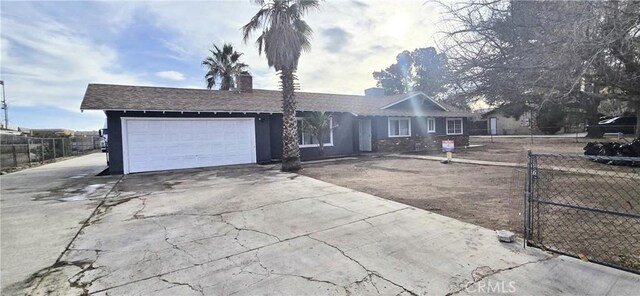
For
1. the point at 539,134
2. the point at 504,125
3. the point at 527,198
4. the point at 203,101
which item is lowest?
the point at 527,198

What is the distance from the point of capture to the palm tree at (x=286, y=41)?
A: 11172 mm

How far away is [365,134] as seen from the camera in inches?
755

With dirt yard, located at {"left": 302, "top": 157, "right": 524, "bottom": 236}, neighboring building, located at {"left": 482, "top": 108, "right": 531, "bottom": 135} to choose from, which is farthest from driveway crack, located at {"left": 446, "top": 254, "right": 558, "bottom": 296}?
neighboring building, located at {"left": 482, "top": 108, "right": 531, "bottom": 135}

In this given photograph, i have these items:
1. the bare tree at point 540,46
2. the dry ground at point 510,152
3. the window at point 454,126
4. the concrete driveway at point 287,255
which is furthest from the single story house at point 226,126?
the bare tree at point 540,46

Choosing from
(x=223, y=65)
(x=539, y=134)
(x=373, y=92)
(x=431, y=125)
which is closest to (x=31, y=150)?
(x=223, y=65)

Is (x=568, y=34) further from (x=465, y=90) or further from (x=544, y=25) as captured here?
(x=465, y=90)

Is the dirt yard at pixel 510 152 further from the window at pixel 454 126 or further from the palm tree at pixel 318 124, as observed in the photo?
the palm tree at pixel 318 124

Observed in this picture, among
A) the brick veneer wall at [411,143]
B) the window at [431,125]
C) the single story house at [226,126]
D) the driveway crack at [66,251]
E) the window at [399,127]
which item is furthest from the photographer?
the window at [431,125]

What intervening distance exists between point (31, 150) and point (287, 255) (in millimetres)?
21439

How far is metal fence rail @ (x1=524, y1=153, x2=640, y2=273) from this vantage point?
135 inches

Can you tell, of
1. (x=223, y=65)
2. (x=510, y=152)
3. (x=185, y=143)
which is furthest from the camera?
(x=223, y=65)

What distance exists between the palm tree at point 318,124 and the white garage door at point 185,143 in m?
2.75

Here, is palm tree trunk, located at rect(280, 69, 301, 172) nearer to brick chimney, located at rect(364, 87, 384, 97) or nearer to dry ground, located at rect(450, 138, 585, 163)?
dry ground, located at rect(450, 138, 585, 163)

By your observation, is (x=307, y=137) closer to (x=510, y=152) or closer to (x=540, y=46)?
(x=510, y=152)
